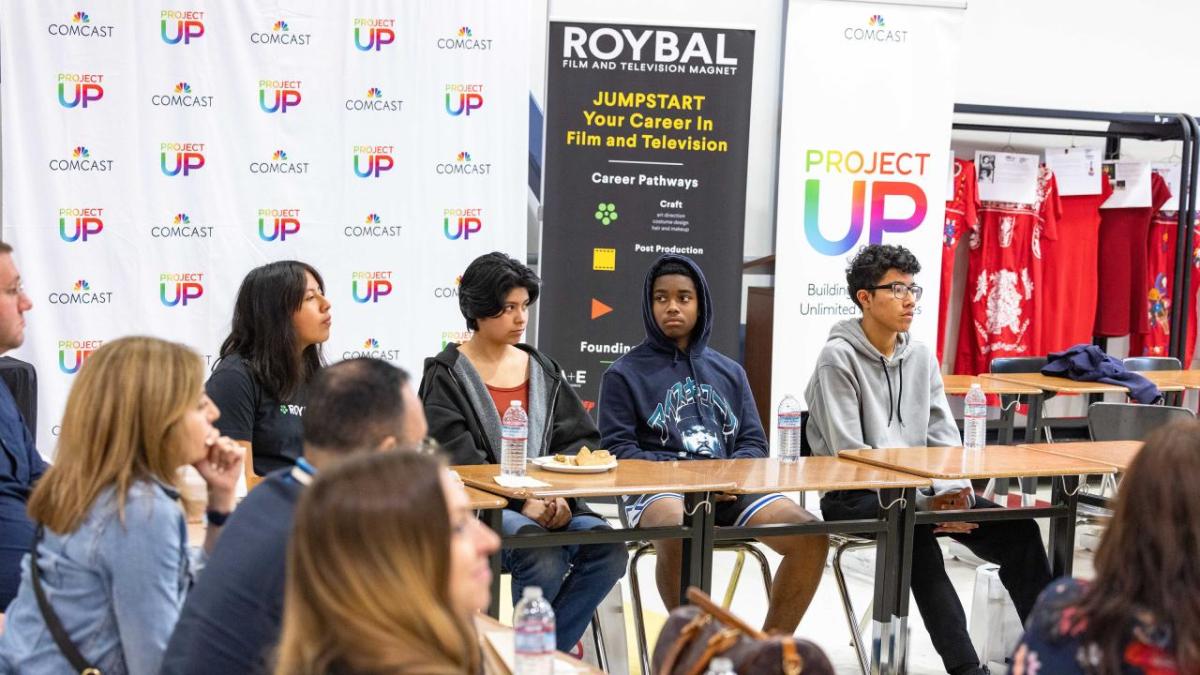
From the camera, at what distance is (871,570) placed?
562 centimetres

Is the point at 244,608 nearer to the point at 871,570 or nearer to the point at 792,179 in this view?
the point at 871,570

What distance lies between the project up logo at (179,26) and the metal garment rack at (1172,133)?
396 centimetres

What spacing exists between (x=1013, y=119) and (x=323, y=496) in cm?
721

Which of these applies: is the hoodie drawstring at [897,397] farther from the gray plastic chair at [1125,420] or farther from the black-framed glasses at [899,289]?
the gray plastic chair at [1125,420]

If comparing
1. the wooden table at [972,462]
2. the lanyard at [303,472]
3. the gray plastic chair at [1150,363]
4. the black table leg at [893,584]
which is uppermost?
the lanyard at [303,472]

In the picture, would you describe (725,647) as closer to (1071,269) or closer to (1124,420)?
(1124,420)

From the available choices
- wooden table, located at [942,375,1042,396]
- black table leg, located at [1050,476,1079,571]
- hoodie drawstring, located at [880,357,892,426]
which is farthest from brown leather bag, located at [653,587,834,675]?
wooden table, located at [942,375,1042,396]

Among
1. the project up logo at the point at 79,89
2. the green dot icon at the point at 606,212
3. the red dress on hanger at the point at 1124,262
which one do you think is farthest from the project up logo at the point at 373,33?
the red dress on hanger at the point at 1124,262

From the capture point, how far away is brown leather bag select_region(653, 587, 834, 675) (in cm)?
182

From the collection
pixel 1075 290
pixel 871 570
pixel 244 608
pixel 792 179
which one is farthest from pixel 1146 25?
pixel 244 608

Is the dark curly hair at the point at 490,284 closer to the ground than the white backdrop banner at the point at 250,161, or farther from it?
closer to the ground

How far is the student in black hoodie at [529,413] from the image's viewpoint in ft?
12.2

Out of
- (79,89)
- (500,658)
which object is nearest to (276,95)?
(79,89)

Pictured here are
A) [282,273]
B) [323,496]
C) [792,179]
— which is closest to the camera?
[323,496]
